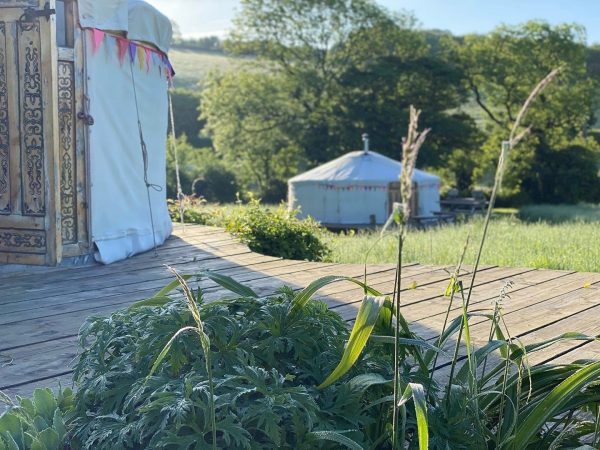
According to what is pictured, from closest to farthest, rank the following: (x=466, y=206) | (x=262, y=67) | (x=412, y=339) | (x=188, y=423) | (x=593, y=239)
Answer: (x=188, y=423), (x=412, y=339), (x=593, y=239), (x=466, y=206), (x=262, y=67)

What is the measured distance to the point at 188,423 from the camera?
131cm

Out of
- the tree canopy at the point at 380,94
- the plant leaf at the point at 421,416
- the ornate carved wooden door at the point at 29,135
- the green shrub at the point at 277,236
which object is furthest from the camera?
the tree canopy at the point at 380,94

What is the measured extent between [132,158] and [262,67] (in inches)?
937

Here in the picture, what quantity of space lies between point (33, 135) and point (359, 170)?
14075mm

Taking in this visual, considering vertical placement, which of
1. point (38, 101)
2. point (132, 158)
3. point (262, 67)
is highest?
point (262, 67)

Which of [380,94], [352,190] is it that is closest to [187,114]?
[380,94]

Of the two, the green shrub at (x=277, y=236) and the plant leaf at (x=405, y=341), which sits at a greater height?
the plant leaf at (x=405, y=341)

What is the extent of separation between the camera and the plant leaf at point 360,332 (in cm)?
136

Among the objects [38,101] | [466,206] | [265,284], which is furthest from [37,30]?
[466,206]

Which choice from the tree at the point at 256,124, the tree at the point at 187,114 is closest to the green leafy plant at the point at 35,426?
the tree at the point at 256,124

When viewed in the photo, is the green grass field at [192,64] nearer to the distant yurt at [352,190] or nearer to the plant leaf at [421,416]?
the distant yurt at [352,190]

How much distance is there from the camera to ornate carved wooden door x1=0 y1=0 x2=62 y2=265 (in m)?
4.54

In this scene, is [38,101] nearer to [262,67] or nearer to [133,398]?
[133,398]

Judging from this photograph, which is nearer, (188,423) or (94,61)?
(188,423)
